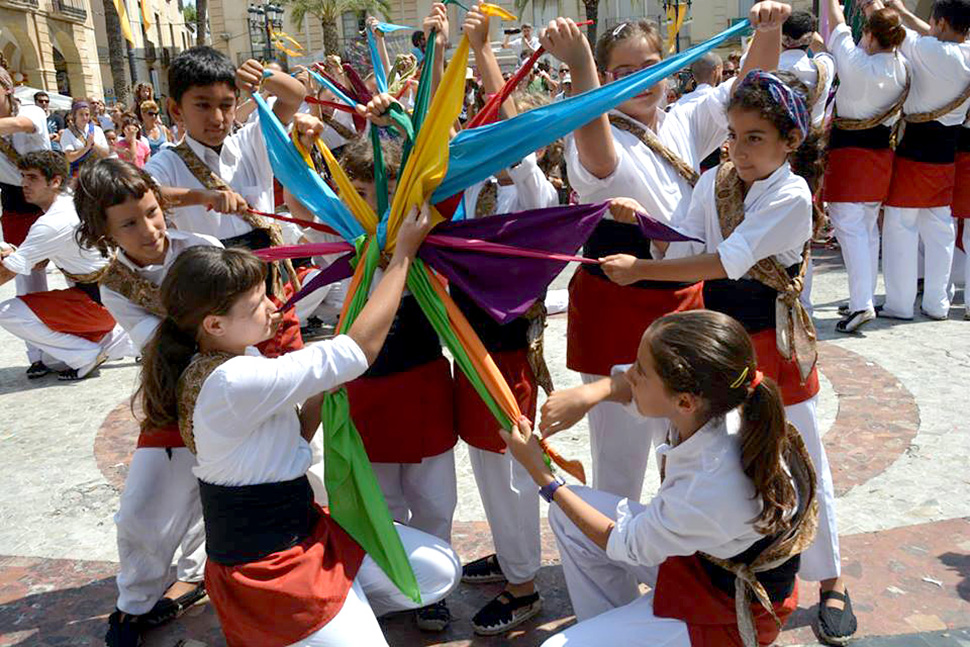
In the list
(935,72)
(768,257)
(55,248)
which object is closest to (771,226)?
(768,257)

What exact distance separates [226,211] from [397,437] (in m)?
1.10

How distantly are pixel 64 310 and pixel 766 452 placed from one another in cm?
510

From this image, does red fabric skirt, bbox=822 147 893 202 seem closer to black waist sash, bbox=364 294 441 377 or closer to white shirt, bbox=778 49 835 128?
white shirt, bbox=778 49 835 128

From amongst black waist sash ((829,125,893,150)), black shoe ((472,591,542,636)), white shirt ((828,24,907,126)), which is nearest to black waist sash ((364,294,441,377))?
black shoe ((472,591,542,636))

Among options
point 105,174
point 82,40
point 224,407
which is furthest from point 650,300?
point 82,40

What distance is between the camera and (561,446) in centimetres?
432

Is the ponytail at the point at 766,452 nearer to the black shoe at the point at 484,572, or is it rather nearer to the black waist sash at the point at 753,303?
the black waist sash at the point at 753,303

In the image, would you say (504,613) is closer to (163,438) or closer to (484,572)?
(484,572)

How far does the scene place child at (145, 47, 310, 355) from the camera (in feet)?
10.8

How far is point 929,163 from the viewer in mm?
5738

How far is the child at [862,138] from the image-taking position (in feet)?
17.8

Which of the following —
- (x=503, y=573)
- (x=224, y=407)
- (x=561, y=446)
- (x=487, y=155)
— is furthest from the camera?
(x=561, y=446)

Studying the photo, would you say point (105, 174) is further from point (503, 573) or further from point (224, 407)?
point (503, 573)

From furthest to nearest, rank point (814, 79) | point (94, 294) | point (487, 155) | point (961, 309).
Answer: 1. point (961, 309)
2. point (94, 294)
3. point (814, 79)
4. point (487, 155)
